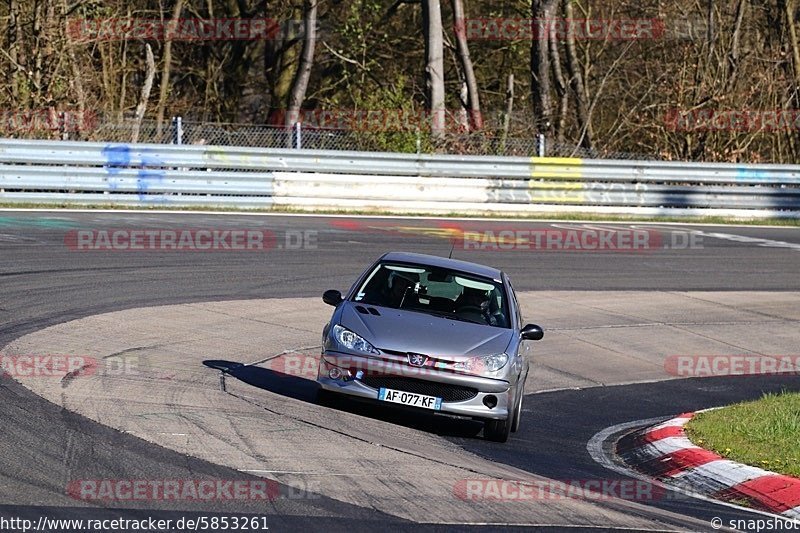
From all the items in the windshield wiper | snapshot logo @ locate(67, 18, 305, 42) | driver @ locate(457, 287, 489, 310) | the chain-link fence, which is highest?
snapshot logo @ locate(67, 18, 305, 42)

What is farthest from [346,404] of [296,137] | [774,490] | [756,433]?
[296,137]

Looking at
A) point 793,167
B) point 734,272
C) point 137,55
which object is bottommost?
point 734,272

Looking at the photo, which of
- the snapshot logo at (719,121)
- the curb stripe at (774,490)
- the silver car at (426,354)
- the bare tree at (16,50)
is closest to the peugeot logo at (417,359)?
the silver car at (426,354)

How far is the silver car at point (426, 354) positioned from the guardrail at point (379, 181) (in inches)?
481

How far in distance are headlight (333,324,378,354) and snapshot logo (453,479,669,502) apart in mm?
2085

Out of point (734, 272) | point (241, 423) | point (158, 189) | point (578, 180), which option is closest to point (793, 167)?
point (578, 180)

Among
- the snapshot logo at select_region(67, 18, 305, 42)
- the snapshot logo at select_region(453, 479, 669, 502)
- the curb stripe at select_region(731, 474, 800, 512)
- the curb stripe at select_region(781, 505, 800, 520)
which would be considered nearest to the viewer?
the snapshot logo at select_region(453, 479, 669, 502)

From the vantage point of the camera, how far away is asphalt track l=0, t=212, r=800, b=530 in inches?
263

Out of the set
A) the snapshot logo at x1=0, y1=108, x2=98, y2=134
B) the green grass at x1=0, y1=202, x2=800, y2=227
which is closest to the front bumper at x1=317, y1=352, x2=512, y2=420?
the green grass at x1=0, y1=202, x2=800, y2=227

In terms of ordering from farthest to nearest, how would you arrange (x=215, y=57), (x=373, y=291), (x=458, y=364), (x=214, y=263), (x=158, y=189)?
1. (x=215, y=57)
2. (x=158, y=189)
3. (x=214, y=263)
4. (x=373, y=291)
5. (x=458, y=364)

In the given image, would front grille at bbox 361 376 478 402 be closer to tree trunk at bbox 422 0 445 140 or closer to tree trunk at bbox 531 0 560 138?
tree trunk at bbox 422 0 445 140

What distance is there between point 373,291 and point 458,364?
4.56 feet

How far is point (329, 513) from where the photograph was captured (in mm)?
6289

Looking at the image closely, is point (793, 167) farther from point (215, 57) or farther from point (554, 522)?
point (554, 522)
